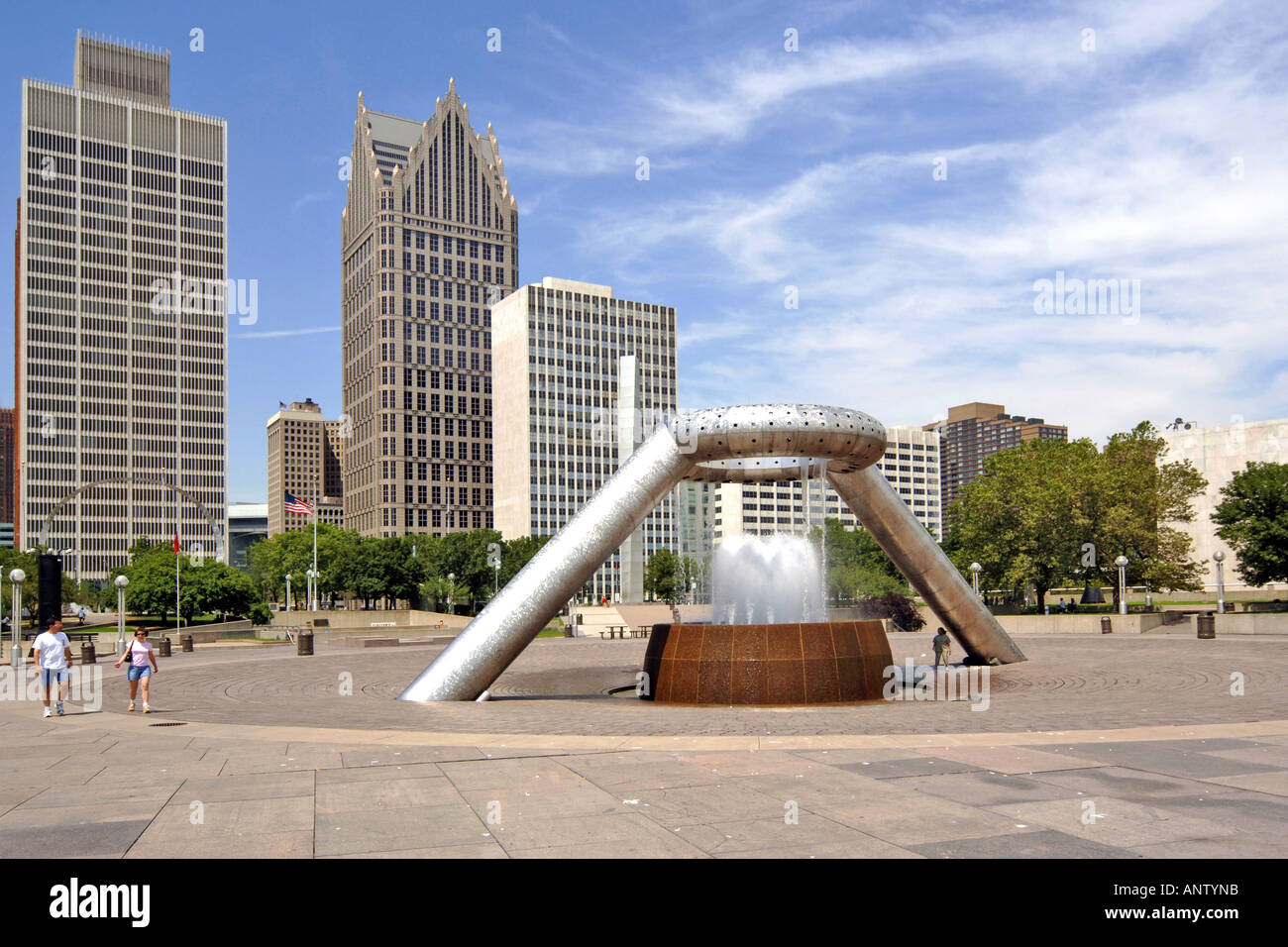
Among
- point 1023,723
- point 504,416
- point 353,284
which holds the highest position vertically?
point 353,284

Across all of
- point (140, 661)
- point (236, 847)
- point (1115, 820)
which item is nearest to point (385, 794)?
point (236, 847)

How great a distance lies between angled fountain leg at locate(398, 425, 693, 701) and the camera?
A: 19.0m

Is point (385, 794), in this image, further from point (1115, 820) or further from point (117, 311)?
point (117, 311)

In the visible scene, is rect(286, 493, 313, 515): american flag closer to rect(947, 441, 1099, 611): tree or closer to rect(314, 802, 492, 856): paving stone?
rect(947, 441, 1099, 611): tree

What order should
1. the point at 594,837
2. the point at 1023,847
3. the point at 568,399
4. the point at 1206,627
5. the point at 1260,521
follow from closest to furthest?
1. the point at 1023,847
2. the point at 594,837
3. the point at 1206,627
4. the point at 1260,521
5. the point at 568,399

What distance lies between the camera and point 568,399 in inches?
5856

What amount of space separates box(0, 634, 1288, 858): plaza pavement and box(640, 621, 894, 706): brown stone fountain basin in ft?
2.45

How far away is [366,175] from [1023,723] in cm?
16605

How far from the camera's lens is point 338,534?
115m

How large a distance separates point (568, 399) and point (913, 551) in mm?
128237

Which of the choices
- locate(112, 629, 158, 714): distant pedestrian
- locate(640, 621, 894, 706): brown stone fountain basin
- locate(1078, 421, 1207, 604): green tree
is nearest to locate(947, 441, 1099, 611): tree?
locate(1078, 421, 1207, 604): green tree
